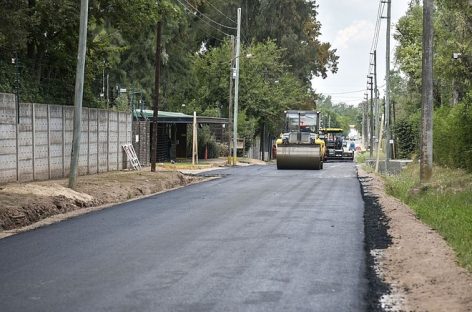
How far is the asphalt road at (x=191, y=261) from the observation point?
7504 mm

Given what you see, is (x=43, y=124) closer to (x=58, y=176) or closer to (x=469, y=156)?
(x=58, y=176)

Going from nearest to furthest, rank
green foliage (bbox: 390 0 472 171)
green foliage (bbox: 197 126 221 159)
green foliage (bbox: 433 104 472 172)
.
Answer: green foliage (bbox: 433 104 472 172), green foliage (bbox: 390 0 472 171), green foliage (bbox: 197 126 221 159)

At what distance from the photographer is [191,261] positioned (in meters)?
9.82

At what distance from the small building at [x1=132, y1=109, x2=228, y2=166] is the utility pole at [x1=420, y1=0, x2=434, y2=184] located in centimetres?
1832

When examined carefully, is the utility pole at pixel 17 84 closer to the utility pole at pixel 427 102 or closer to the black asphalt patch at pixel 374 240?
the black asphalt patch at pixel 374 240

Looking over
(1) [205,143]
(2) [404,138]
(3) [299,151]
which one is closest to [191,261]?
(3) [299,151]

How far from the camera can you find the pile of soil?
1481 cm

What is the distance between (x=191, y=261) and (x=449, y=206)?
8259mm

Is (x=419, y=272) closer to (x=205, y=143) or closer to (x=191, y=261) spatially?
(x=191, y=261)

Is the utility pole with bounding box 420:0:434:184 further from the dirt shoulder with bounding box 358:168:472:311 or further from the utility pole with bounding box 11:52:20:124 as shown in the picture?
the utility pole with bounding box 11:52:20:124

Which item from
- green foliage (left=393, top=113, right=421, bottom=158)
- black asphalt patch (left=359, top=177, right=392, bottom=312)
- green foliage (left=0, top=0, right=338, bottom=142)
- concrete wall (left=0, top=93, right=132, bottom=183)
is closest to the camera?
black asphalt patch (left=359, top=177, right=392, bottom=312)

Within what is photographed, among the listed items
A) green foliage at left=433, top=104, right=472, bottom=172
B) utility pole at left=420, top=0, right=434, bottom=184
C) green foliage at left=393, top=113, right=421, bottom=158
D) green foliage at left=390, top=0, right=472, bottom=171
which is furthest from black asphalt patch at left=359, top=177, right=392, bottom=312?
green foliage at left=393, top=113, right=421, bottom=158

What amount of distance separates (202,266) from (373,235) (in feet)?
15.4

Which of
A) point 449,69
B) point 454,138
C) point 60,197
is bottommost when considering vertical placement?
point 60,197
